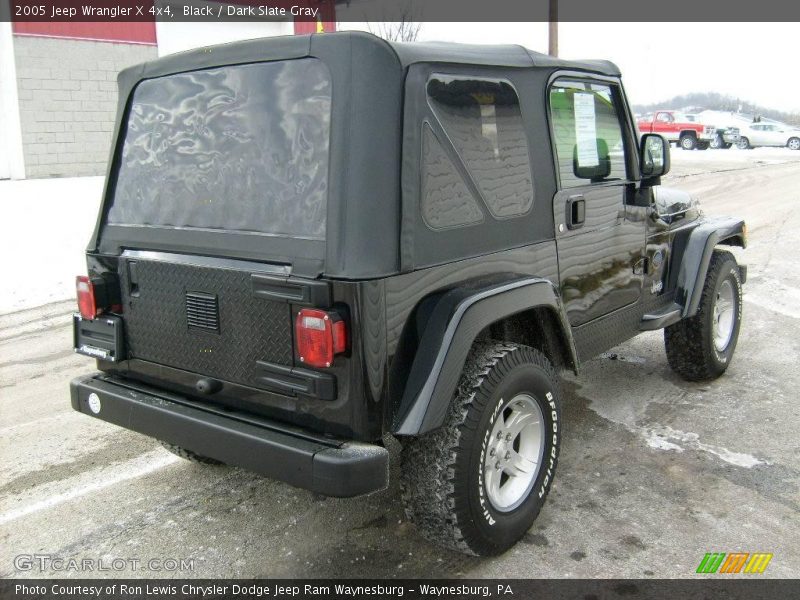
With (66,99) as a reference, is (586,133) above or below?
below

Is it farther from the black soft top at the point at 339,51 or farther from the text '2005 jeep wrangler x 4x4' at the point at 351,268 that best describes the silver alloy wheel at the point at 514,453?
the black soft top at the point at 339,51

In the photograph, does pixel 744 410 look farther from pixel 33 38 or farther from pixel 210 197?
pixel 33 38

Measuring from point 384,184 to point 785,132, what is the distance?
36.3 m

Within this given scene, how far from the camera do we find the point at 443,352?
2.64 m

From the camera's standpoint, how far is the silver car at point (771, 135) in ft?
110

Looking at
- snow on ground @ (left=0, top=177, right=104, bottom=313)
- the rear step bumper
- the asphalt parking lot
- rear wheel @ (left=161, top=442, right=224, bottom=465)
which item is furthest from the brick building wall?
the rear step bumper

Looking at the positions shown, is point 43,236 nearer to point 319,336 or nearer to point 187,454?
Answer: point 187,454

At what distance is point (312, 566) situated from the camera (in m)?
2.99

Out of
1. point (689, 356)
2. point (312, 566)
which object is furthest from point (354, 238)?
point (689, 356)

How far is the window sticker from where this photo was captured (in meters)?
3.68

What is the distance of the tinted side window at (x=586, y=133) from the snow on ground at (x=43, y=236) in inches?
236

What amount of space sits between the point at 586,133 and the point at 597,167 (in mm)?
191

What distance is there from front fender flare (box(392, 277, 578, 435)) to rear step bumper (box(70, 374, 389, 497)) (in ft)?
0.60

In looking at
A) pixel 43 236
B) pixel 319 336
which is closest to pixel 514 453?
pixel 319 336
